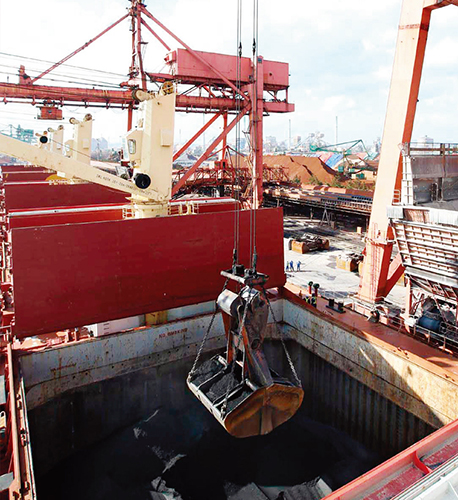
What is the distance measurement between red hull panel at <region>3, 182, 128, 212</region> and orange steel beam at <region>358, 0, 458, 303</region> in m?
9.97

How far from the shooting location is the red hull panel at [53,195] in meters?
16.0

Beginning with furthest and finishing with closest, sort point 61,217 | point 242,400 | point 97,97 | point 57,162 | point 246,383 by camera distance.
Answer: point 97,97
point 61,217
point 57,162
point 246,383
point 242,400

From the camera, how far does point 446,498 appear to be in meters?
4.06

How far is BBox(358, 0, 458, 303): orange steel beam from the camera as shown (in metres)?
10.4

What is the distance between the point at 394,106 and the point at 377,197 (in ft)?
8.60

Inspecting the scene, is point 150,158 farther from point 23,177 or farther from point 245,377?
point 23,177

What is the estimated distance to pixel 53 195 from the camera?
16.6 meters

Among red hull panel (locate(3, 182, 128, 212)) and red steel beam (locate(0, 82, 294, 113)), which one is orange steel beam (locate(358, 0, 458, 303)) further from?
red steel beam (locate(0, 82, 294, 113))

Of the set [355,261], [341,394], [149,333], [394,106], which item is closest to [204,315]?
[149,333]

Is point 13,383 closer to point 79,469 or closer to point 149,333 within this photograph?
point 79,469

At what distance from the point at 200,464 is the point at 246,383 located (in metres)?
3.80

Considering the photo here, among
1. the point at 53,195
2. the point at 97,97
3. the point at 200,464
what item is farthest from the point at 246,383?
the point at 97,97

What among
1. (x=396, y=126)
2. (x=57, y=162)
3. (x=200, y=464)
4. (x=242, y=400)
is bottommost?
(x=200, y=464)

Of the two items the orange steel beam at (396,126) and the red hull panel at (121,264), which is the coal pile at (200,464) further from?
the orange steel beam at (396,126)
